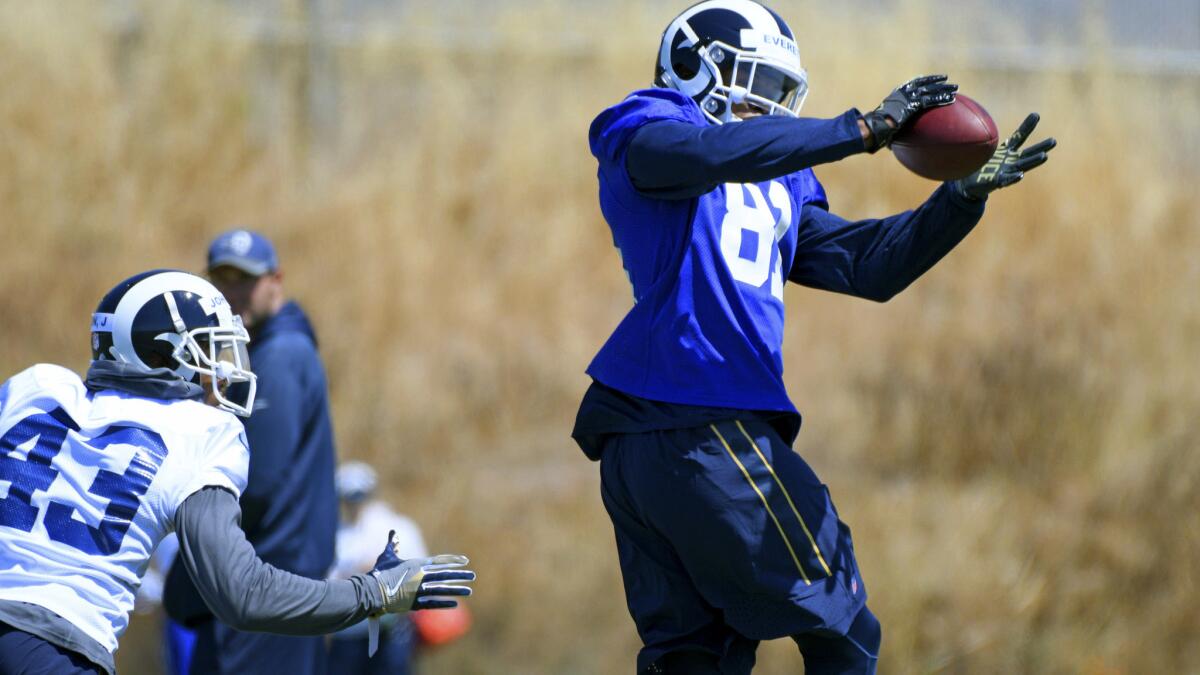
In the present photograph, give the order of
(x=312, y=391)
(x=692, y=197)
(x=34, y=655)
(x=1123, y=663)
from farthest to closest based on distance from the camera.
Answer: (x=1123, y=663), (x=312, y=391), (x=692, y=197), (x=34, y=655)

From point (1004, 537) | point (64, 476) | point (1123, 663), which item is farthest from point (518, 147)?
point (64, 476)

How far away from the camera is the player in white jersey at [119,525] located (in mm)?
2869

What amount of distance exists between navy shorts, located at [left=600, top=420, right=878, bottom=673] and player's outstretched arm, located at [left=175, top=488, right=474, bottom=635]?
51cm

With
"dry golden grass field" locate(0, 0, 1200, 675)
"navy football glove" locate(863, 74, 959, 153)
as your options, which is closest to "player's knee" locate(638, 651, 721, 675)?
"navy football glove" locate(863, 74, 959, 153)

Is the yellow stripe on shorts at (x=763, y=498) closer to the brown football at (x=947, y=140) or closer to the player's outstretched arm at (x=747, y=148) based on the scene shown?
the player's outstretched arm at (x=747, y=148)

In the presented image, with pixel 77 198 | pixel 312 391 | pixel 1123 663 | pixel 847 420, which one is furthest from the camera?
pixel 77 198

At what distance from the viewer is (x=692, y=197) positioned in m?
3.10

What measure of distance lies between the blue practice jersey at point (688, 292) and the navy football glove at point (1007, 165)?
0.50 meters

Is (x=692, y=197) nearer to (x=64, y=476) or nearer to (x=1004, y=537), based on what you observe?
(x=64, y=476)

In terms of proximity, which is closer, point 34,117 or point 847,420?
point 847,420

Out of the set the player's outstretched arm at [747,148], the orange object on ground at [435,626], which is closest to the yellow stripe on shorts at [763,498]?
the player's outstretched arm at [747,148]

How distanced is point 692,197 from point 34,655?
1619 millimetres

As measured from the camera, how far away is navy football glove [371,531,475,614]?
3.04 meters

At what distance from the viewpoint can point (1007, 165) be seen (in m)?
3.27
